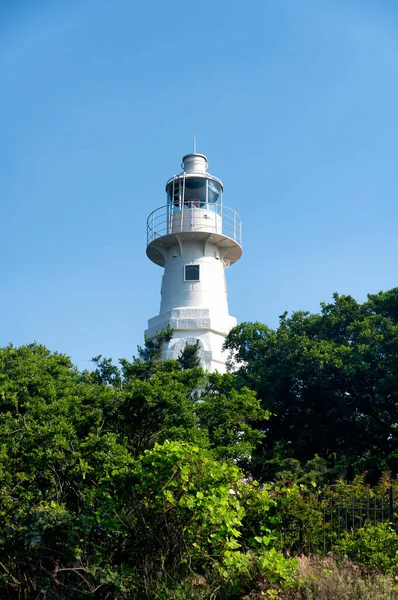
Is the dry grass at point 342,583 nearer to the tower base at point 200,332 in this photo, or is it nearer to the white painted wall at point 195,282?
the tower base at point 200,332

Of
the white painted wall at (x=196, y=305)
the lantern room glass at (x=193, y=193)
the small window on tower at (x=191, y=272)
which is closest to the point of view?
the white painted wall at (x=196, y=305)

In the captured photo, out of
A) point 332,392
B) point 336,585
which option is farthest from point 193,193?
point 336,585

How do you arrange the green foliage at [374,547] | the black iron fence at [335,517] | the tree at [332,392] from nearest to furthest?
the green foliage at [374,547], the black iron fence at [335,517], the tree at [332,392]

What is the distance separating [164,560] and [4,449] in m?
4.24

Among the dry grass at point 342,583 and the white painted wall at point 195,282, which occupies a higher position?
the white painted wall at point 195,282

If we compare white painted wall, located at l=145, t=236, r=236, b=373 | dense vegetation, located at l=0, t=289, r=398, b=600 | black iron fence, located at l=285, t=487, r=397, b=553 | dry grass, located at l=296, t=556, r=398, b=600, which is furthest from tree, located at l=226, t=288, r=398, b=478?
dry grass, located at l=296, t=556, r=398, b=600

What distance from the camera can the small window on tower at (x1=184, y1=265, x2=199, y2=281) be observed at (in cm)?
3170

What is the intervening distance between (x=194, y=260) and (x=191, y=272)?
0.60 m

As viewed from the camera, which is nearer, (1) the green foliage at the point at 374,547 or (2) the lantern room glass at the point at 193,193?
(1) the green foliage at the point at 374,547

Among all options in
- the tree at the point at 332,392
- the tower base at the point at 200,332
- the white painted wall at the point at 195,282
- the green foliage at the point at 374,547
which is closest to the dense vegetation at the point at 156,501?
the green foliage at the point at 374,547

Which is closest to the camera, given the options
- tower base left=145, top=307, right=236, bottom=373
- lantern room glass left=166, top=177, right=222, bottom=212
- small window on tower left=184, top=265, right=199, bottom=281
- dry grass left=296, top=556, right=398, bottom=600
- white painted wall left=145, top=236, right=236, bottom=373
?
dry grass left=296, top=556, right=398, bottom=600

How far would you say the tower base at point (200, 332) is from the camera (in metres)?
29.4

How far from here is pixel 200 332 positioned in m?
30.2

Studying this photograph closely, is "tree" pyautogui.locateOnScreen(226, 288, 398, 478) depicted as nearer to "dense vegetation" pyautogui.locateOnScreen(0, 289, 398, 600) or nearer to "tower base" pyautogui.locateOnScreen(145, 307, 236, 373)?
"dense vegetation" pyautogui.locateOnScreen(0, 289, 398, 600)
